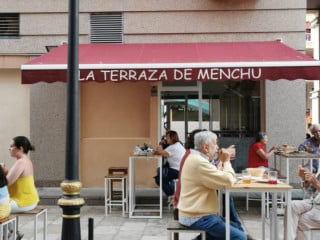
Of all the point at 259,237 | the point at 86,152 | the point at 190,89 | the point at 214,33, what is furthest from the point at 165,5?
the point at 259,237

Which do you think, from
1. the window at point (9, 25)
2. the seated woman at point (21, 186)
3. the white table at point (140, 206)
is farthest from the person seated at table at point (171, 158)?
the window at point (9, 25)

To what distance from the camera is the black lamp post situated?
18.8 feet

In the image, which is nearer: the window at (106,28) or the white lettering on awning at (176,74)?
the white lettering on awning at (176,74)

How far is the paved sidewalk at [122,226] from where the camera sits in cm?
780

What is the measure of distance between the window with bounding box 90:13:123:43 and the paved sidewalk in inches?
166

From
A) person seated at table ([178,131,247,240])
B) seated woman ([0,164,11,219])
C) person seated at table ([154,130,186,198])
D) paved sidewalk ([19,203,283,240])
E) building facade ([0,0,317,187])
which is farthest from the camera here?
building facade ([0,0,317,187])

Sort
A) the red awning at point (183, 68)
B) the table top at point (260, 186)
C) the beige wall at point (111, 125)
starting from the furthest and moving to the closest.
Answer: the beige wall at point (111, 125) < the red awning at point (183, 68) < the table top at point (260, 186)

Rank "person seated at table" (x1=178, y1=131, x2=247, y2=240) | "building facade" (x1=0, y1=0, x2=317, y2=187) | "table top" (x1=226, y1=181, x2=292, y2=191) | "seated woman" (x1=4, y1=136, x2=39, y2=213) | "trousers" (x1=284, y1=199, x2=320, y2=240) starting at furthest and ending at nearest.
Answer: "building facade" (x1=0, y1=0, x2=317, y2=187)
"seated woman" (x1=4, y1=136, x2=39, y2=213)
"trousers" (x1=284, y1=199, x2=320, y2=240)
"table top" (x1=226, y1=181, x2=292, y2=191)
"person seated at table" (x1=178, y1=131, x2=247, y2=240)

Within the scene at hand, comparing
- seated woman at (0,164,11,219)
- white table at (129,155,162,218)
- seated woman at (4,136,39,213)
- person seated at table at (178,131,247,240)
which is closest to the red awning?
white table at (129,155,162,218)

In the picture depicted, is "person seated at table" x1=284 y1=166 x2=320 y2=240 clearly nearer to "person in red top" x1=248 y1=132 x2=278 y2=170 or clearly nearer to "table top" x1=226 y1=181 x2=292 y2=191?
"table top" x1=226 y1=181 x2=292 y2=191

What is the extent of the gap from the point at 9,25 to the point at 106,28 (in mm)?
2476

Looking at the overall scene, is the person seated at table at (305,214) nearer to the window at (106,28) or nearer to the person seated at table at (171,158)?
the person seated at table at (171,158)

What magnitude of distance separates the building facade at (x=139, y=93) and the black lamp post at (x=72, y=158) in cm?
601

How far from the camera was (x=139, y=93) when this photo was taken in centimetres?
1214
